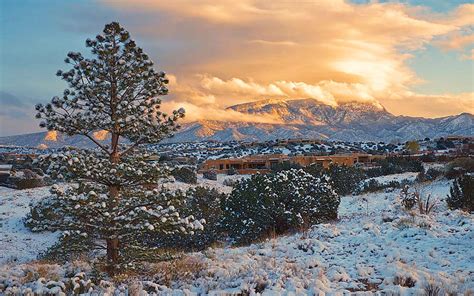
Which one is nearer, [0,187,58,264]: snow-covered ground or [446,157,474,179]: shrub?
[0,187,58,264]: snow-covered ground

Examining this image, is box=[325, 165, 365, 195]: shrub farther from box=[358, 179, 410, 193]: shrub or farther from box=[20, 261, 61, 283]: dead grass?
box=[20, 261, 61, 283]: dead grass

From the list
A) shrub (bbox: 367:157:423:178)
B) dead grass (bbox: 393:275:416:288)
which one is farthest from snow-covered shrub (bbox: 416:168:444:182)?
dead grass (bbox: 393:275:416:288)

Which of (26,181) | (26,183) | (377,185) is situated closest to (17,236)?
(26,183)

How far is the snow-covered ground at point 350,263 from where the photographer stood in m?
8.05

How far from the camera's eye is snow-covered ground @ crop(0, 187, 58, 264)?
16.7 m

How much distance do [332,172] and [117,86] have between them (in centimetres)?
2597

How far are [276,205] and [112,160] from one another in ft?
30.7

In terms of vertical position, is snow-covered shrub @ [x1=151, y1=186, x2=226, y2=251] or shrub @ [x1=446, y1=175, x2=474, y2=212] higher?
shrub @ [x1=446, y1=175, x2=474, y2=212]

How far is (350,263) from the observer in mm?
9906

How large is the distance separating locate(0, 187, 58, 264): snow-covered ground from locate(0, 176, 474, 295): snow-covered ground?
245 inches

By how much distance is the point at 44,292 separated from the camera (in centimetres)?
785

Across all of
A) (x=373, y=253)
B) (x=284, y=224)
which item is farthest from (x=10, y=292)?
(x=284, y=224)

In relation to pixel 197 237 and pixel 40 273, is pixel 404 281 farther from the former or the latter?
pixel 197 237

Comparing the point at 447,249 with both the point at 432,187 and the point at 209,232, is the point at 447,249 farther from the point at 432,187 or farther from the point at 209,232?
the point at 432,187
